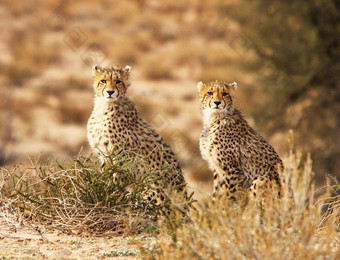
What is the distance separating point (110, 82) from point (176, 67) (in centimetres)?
1827

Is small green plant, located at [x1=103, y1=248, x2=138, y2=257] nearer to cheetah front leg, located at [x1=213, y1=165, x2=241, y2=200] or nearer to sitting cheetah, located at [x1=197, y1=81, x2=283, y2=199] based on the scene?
sitting cheetah, located at [x1=197, y1=81, x2=283, y2=199]

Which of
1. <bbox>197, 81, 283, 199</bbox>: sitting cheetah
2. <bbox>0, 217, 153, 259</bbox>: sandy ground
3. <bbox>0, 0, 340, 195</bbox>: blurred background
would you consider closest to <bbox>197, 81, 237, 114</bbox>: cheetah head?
<bbox>197, 81, 283, 199</bbox>: sitting cheetah

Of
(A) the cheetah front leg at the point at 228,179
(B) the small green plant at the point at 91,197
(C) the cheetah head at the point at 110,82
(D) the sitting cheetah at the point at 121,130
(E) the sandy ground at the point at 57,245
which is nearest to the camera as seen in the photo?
(E) the sandy ground at the point at 57,245

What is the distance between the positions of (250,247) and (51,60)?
20937 mm

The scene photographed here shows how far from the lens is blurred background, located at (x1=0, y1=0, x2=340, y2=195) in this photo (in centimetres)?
1565

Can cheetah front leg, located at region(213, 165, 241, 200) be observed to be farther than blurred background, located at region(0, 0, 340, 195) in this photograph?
No

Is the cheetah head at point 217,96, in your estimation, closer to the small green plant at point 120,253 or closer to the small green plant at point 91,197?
the small green plant at point 91,197

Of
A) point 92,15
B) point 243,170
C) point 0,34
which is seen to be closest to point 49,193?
point 243,170

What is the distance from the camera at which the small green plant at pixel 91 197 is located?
532 cm

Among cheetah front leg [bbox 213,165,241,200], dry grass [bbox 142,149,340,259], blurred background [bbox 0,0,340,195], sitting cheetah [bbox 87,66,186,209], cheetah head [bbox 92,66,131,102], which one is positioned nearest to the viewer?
dry grass [bbox 142,149,340,259]

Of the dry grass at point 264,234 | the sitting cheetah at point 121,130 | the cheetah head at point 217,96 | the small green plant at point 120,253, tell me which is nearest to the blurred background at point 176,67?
the sitting cheetah at point 121,130

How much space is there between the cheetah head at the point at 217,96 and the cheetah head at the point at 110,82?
2.16 feet

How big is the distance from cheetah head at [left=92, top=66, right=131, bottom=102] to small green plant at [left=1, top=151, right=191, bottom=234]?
2.64 ft

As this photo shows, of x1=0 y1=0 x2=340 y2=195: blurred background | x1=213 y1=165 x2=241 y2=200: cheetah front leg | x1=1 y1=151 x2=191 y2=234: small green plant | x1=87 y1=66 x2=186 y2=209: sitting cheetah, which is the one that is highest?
x1=0 y1=0 x2=340 y2=195: blurred background
